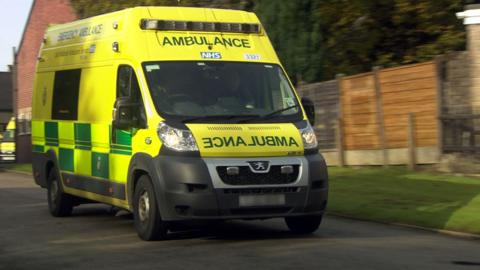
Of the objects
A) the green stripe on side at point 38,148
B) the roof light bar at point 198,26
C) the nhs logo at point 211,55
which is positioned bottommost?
the green stripe on side at point 38,148

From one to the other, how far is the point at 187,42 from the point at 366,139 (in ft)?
31.5

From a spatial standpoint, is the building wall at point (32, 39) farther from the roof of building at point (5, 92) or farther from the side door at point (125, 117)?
the side door at point (125, 117)

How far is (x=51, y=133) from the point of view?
1248cm

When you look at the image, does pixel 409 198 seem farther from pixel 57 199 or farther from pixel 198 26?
pixel 57 199

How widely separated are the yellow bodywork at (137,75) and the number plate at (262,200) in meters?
0.47

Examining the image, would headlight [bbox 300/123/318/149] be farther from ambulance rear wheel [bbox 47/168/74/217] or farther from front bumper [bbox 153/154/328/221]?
ambulance rear wheel [bbox 47/168/74/217]

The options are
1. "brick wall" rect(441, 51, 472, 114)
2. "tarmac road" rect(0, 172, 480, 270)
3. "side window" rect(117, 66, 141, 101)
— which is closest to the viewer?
"tarmac road" rect(0, 172, 480, 270)

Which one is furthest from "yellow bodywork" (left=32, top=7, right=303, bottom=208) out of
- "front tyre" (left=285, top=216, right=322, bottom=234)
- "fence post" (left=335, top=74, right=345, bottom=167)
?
"fence post" (left=335, top=74, right=345, bottom=167)

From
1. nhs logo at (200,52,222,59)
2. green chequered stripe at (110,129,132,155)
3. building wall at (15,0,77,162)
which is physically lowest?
green chequered stripe at (110,129,132,155)

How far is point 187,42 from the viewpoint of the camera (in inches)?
386

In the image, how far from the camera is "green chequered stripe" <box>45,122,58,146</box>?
483 inches

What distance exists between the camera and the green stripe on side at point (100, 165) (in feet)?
33.8

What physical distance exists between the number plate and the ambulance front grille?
0.48 feet

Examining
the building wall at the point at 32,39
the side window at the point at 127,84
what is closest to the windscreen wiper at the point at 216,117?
the side window at the point at 127,84
